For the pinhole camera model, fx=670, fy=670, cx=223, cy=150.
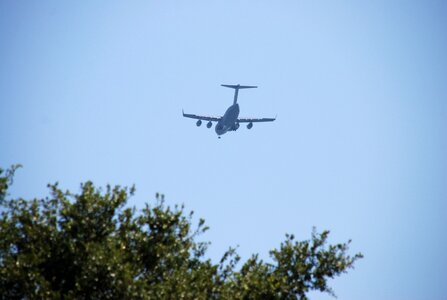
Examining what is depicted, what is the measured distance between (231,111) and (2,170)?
2227 inches

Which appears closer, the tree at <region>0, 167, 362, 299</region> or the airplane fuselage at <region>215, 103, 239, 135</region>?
the tree at <region>0, 167, 362, 299</region>

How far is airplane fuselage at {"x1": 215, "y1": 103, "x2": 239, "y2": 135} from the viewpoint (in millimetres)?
87750

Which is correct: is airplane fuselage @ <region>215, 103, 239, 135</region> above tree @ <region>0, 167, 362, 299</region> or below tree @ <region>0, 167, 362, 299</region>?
above

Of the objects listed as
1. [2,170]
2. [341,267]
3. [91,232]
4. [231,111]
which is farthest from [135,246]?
[231,111]

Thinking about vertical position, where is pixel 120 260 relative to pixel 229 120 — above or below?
below

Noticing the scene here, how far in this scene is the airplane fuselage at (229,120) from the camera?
87750mm

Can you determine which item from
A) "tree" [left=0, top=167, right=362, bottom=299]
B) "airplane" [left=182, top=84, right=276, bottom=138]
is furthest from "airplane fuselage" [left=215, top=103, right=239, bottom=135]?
"tree" [left=0, top=167, right=362, bottom=299]

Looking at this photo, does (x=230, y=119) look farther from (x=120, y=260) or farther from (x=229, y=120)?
Answer: (x=120, y=260)

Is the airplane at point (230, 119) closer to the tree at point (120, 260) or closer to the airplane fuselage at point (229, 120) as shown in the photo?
the airplane fuselage at point (229, 120)

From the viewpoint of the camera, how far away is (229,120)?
88.7m

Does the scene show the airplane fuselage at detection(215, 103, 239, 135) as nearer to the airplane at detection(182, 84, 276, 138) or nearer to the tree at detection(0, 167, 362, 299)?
the airplane at detection(182, 84, 276, 138)

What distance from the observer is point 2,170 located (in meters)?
32.6

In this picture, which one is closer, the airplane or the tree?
the tree

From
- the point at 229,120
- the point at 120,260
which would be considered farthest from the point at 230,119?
the point at 120,260
